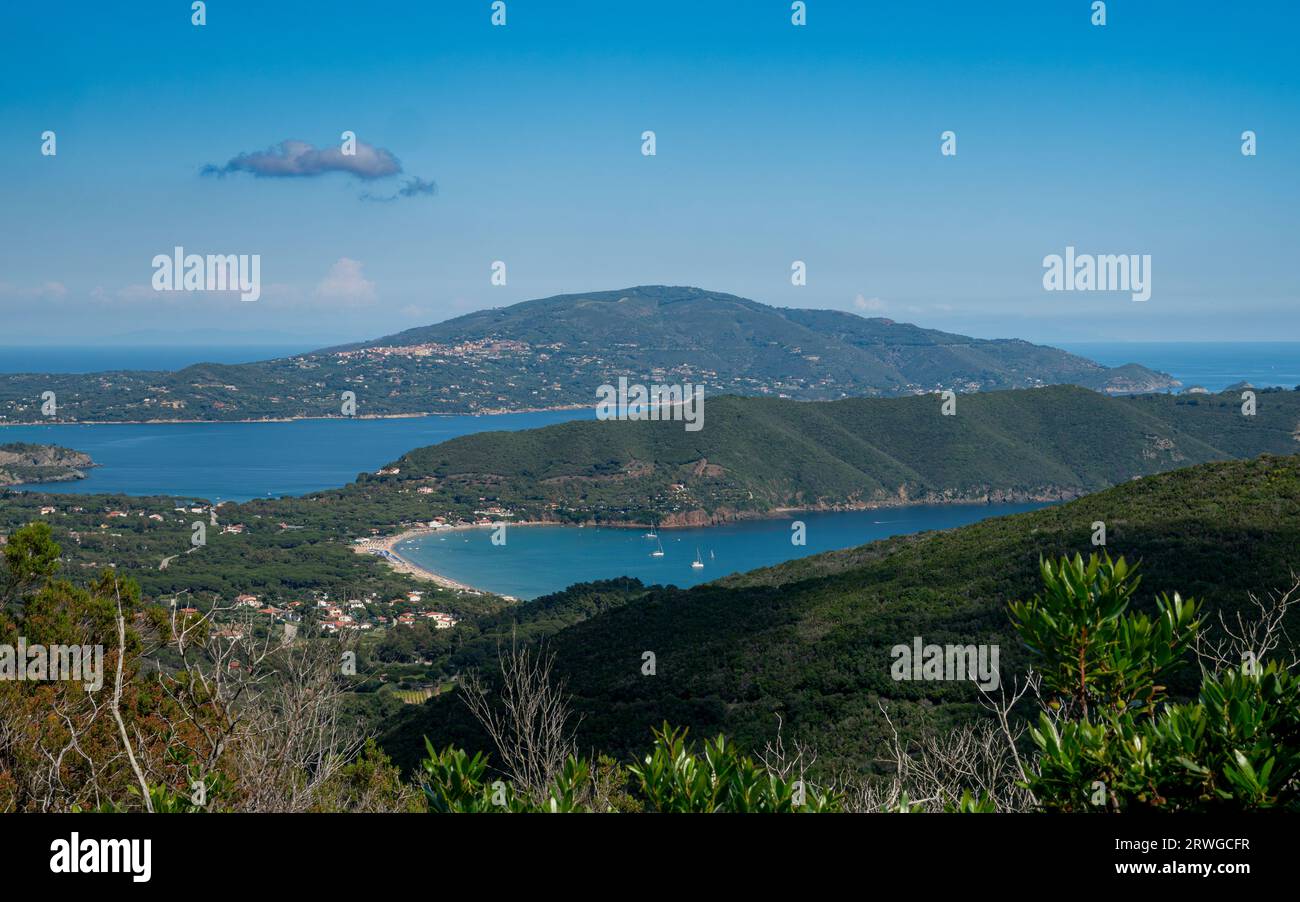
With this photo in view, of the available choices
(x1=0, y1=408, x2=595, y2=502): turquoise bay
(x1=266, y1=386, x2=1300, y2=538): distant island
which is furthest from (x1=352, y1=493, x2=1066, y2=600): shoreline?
(x1=0, y1=408, x2=595, y2=502): turquoise bay

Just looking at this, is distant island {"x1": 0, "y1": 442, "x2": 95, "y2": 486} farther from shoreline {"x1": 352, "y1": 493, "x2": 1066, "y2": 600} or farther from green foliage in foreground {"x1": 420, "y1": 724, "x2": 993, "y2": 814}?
green foliage in foreground {"x1": 420, "y1": 724, "x2": 993, "y2": 814}

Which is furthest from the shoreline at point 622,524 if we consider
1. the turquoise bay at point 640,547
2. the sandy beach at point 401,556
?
the turquoise bay at point 640,547

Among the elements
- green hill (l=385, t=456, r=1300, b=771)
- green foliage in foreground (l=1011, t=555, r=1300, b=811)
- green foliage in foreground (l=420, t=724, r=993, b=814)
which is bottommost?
green hill (l=385, t=456, r=1300, b=771)

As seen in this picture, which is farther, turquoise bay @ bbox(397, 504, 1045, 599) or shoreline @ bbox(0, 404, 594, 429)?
shoreline @ bbox(0, 404, 594, 429)

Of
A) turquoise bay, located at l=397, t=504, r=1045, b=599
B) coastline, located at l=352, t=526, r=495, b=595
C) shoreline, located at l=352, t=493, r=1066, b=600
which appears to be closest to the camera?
coastline, located at l=352, t=526, r=495, b=595

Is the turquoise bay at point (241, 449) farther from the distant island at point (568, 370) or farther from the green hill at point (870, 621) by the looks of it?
the green hill at point (870, 621)

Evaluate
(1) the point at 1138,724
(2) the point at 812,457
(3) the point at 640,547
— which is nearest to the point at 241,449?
(3) the point at 640,547
